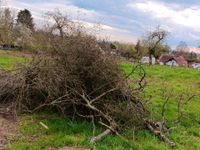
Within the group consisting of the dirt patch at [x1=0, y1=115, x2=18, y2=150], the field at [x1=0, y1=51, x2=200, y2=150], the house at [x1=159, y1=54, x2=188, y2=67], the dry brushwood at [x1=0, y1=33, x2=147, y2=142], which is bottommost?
the house at [x1=159, y1=54, x2=188, y2=67]

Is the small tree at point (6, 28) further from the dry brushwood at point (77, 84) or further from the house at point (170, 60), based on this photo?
the house at point (170, 60)

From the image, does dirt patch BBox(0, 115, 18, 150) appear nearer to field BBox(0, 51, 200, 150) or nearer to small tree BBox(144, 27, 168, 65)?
field BBox(0, 51, 200, 150)

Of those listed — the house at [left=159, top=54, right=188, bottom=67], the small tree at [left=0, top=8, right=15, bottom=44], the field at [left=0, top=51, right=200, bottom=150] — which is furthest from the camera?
the house at [left=159, top=54, right=188, bottom=67]

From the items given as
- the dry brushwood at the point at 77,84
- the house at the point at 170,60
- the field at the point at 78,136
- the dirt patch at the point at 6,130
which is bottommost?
the house at the point at 170,60

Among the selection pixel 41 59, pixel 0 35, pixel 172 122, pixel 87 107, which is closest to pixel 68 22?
pixel 41 59

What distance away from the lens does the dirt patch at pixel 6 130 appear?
7.44 meters

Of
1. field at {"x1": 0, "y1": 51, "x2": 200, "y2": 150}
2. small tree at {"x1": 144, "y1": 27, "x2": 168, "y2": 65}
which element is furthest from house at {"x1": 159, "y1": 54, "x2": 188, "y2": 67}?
field at {"x1": 0, "y1": 51, "x2": 200, "y2": 150}

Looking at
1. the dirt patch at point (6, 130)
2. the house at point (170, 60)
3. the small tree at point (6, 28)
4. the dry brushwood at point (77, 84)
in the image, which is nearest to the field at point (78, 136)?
the dirt patch at point (6, 130)

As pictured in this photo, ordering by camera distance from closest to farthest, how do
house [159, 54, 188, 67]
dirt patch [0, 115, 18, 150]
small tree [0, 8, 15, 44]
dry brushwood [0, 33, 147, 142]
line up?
1. dirt patch [0, 115, 18, 150]
2. dry brushwood [0, 33, 147, 142]
3. small tree [0, 8, 15, 44]
4. house [159, 54, 188, 67]

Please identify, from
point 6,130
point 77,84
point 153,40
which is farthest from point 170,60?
point 6,130

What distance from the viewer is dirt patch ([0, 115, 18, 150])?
7445mm

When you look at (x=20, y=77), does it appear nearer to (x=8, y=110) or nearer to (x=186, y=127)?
(x=8, y=110)

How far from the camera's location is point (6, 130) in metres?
8.11

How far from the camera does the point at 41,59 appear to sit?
32.3 feet
